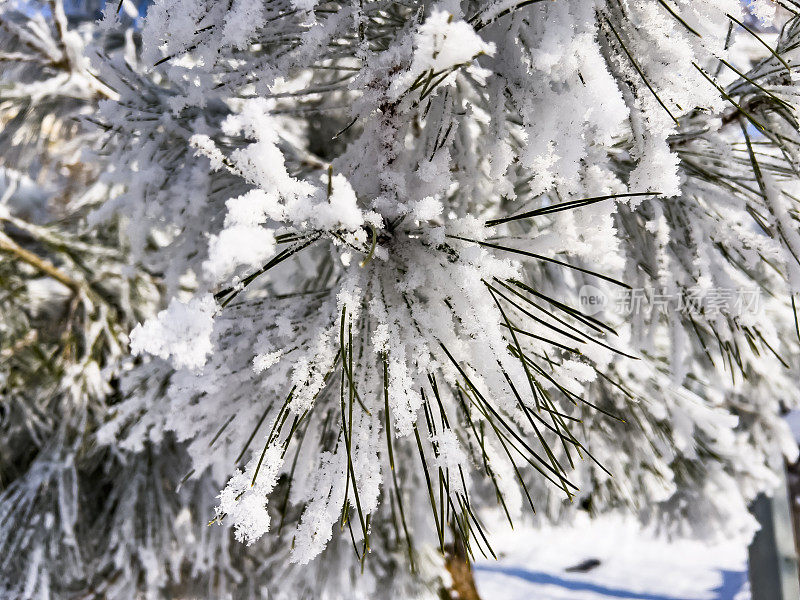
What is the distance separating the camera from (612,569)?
3889 mm

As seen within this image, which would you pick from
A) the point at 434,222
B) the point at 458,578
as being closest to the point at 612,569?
the point at 458,578

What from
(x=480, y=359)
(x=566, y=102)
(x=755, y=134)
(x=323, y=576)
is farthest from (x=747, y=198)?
(x=323, y=576)

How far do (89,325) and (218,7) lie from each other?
1.16 m

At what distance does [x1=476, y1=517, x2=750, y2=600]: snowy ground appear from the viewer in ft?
11.0

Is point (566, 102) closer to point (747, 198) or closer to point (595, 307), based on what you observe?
point (747, 198)


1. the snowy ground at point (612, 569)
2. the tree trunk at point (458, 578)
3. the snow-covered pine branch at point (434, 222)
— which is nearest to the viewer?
the snow-covered pine branch at point (434, 222)

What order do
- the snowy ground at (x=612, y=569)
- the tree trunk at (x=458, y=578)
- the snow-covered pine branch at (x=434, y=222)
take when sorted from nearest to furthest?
the snow-covered pine branch at (x=434, y=222)
the tree trunk at (x=458, y=578)
the snowy ground at (x=612, y=569)

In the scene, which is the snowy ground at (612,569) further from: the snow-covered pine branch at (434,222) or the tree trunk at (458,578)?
the snow-covered pine branch at (434,222)

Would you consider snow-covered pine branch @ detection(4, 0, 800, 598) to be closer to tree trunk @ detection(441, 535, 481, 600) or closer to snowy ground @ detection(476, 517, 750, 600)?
tree trunk @ detection(441, 535, 481, 600)

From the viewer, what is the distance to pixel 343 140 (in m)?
1.49

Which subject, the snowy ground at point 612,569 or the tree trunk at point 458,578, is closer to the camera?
the tree trunk at point 458,578

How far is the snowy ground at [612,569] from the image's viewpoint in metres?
3.35

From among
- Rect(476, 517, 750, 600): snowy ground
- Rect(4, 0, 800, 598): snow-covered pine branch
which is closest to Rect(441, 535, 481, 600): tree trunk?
Rect(4, 0, 800, 598): snow-covered pine branch

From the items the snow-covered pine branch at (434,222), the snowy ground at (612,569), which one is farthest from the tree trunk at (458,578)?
the snowy ground at (612,569)
